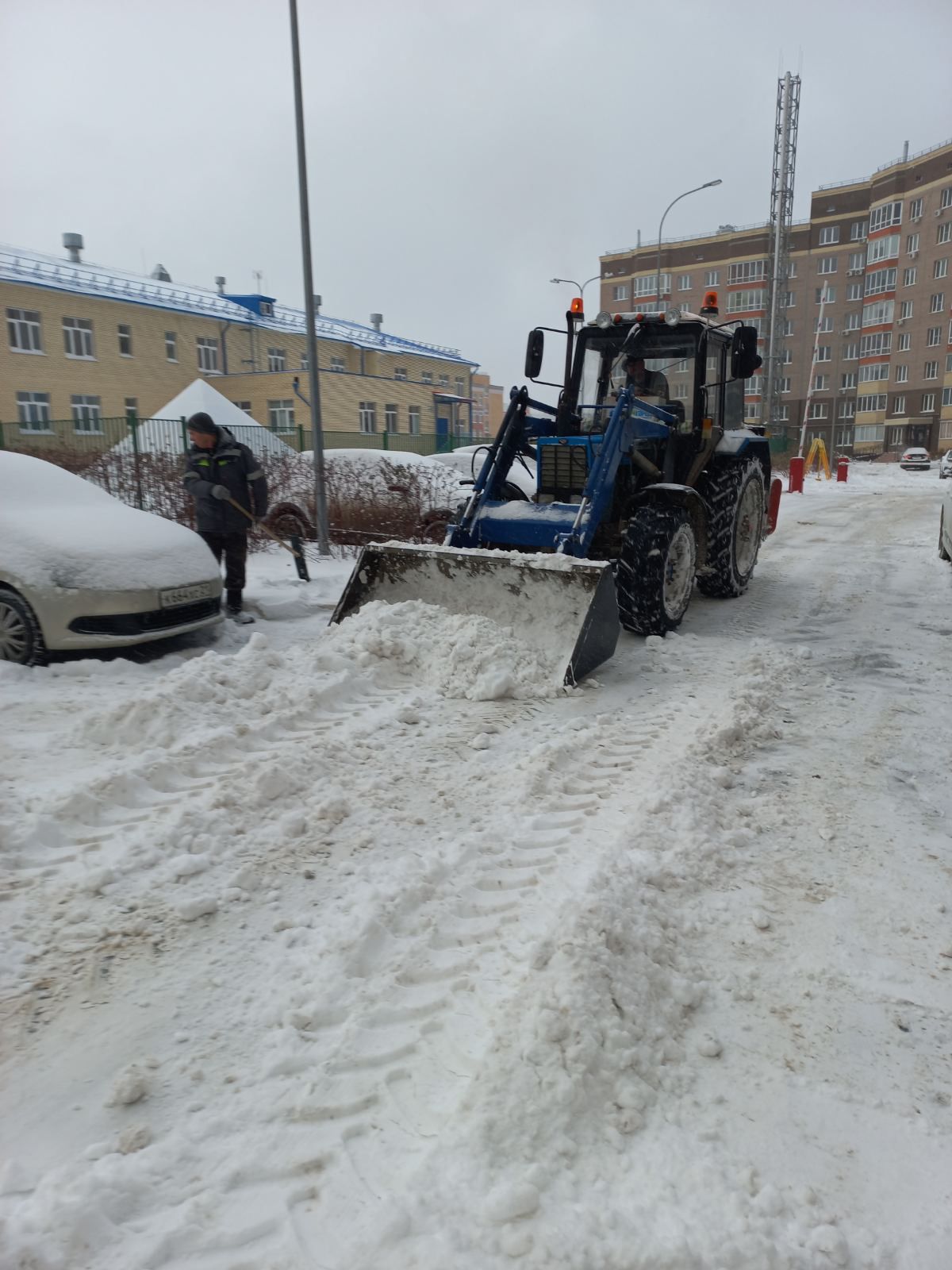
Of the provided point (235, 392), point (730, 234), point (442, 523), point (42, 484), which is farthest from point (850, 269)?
point (42, 484)

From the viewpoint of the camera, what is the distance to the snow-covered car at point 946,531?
896 cm

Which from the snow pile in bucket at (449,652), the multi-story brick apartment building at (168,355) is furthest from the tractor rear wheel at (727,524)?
the multi-story brick apartment building at (168,355)

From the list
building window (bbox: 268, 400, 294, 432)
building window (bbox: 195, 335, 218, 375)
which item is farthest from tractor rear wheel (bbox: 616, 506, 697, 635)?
building window (bbox: 195, 335, 218, 375)

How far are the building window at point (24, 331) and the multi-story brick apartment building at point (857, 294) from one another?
32502mm

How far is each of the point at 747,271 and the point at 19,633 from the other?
63.1 metres

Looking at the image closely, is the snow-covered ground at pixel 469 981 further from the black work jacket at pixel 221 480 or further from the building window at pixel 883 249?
the building window at pixel 883 249

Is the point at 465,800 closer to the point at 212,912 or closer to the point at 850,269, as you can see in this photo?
the point at 212,912

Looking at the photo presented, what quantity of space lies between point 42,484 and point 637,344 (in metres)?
4.96

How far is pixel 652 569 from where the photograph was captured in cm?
602

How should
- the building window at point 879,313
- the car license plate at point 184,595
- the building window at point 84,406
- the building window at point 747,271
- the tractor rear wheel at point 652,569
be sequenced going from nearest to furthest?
the car license plate at point 184,595
the tractor rear wheel at point 652,569
the building window at point 84,406
the building window at point 879,313
the building window at point 747,271

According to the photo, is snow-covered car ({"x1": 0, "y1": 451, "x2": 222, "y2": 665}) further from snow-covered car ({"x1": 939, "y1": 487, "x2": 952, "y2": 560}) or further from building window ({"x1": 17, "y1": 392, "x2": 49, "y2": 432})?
building window ({"x1": 17, "y1": 392, "x2": 49, "y2": 432})

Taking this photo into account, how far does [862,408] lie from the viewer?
2154 inches

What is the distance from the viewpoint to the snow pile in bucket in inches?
197

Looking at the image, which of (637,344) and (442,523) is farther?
(442,523)
